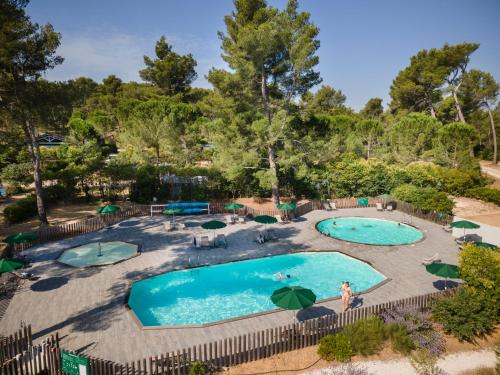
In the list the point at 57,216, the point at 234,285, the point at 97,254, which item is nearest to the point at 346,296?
the point at 234,285

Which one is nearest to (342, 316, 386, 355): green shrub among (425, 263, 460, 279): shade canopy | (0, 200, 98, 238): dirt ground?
(425, 263, 460, 279): shade canopy

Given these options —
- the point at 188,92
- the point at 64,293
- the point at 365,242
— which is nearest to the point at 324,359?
the point at 64,293

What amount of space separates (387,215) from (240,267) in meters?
17.1

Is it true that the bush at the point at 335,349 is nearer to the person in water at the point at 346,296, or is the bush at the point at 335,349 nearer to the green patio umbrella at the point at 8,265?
the person in water at the point at 346,296

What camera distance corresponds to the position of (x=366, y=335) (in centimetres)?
1187

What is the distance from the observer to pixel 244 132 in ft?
108

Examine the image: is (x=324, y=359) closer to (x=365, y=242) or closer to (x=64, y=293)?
(x=64, y=293)

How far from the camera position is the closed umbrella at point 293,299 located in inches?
469

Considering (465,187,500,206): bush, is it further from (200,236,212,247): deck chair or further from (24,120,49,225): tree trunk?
(24,120,49,225): tree trunk

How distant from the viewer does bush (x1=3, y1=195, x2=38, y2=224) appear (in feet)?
84.1

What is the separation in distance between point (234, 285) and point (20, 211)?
1983 cm

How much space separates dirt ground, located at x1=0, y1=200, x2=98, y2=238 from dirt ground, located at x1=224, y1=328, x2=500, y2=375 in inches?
823

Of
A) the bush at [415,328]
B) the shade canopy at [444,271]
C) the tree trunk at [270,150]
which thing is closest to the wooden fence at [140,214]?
the tree trunk at [270,150]

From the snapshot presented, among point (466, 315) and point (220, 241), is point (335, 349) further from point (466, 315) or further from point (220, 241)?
point (220, 241)
